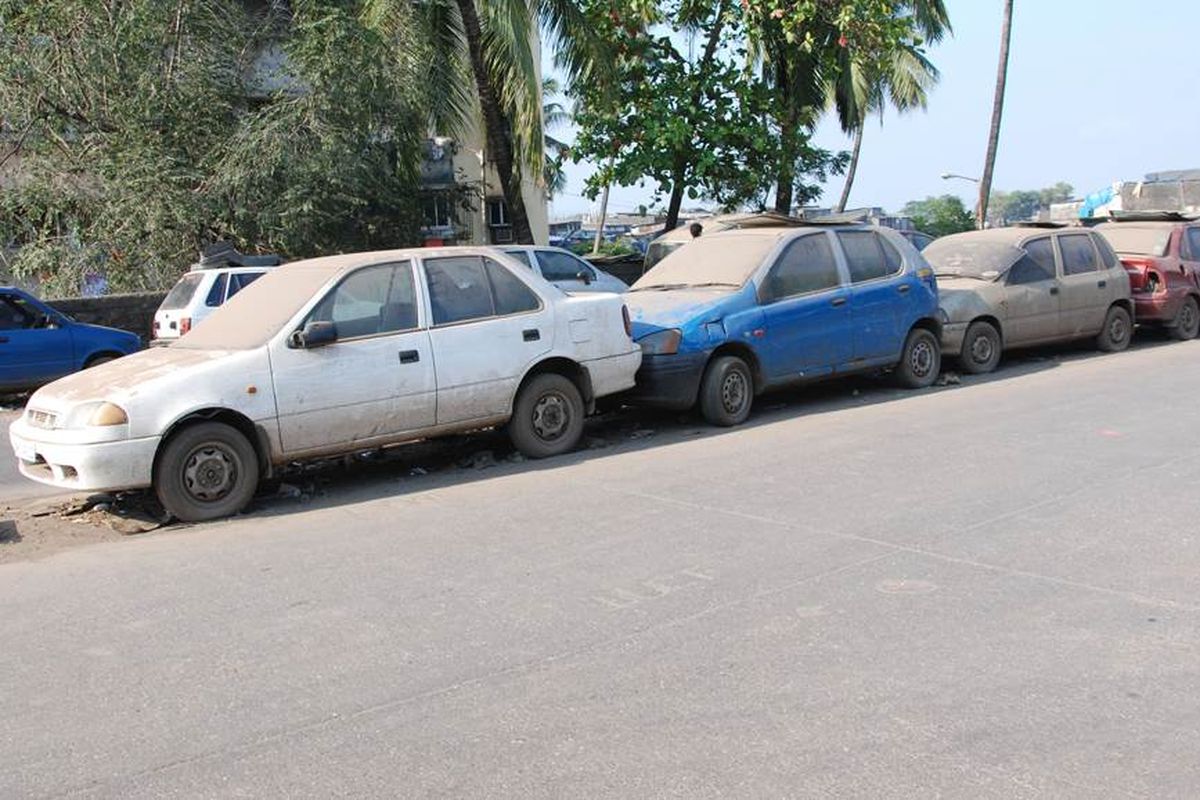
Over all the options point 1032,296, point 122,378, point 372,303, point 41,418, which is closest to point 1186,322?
point 1032,296

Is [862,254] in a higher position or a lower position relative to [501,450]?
higher

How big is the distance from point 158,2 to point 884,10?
12.4m

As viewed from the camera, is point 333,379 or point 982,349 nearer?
point 333,379

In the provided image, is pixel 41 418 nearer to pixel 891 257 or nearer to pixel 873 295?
pixel 873 295

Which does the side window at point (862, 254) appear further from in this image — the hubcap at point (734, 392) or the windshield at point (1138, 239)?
the windshield at point (1138, 239)

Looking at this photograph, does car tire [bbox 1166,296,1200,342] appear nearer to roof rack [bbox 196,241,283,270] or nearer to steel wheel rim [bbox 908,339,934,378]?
steel wheel rim [bbox 908,339,934,378]

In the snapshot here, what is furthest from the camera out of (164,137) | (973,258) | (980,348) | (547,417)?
(164,137)

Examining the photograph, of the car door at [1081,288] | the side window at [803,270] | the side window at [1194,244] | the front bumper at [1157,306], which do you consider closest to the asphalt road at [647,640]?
the side window at [803,270]

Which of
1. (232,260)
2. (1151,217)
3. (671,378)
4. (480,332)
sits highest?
(232,260)

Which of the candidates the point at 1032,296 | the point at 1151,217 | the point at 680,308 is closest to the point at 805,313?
the point at 680,308

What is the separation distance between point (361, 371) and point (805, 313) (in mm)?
4526

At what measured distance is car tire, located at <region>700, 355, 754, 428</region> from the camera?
10.1 m

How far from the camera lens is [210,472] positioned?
7523mm

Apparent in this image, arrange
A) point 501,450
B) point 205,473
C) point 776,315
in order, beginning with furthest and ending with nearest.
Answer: point 776,315, point 501,450, point 205,473
